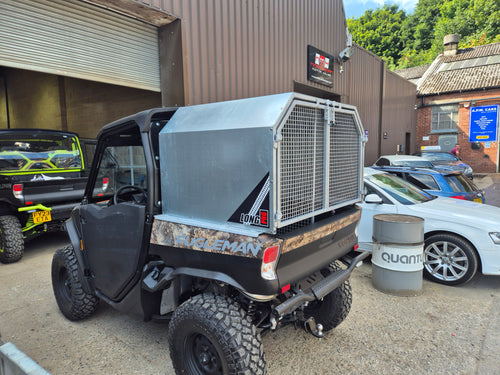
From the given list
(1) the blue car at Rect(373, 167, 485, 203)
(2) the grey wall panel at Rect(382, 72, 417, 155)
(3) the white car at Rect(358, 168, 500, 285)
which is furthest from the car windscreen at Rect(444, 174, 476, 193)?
(2) the grey wall panel at Rect(382, 72, 417, 155)

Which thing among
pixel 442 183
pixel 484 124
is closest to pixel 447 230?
pixel 442 183

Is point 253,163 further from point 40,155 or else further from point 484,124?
point 484,124

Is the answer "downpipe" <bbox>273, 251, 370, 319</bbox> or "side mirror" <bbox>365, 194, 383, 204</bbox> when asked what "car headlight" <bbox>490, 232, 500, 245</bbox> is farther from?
"downpipe" <bbox>273, 251, 370, 319</bbox>

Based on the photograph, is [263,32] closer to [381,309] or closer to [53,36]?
[53,36]

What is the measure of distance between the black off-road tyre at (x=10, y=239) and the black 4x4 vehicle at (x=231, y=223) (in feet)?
10.5

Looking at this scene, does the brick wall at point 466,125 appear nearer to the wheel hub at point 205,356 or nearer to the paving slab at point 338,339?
the paving slab at point 338,339

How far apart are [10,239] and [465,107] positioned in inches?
968

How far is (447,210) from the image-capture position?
460 cm

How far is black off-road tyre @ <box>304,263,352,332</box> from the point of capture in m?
2.99

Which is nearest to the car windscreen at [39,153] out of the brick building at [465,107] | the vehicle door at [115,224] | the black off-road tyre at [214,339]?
the vehicle door at [115,224]

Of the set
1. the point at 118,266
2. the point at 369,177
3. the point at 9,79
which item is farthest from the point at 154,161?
the point at 9,79

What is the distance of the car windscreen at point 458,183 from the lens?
20.6 ft

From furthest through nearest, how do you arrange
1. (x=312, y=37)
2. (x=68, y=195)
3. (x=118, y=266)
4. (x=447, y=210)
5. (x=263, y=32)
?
(x=312, y=37), (x=263, y=32), (x=68, y=195), (x=447, y=210), (x=118, y=266)

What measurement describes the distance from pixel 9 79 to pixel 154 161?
18223mm
